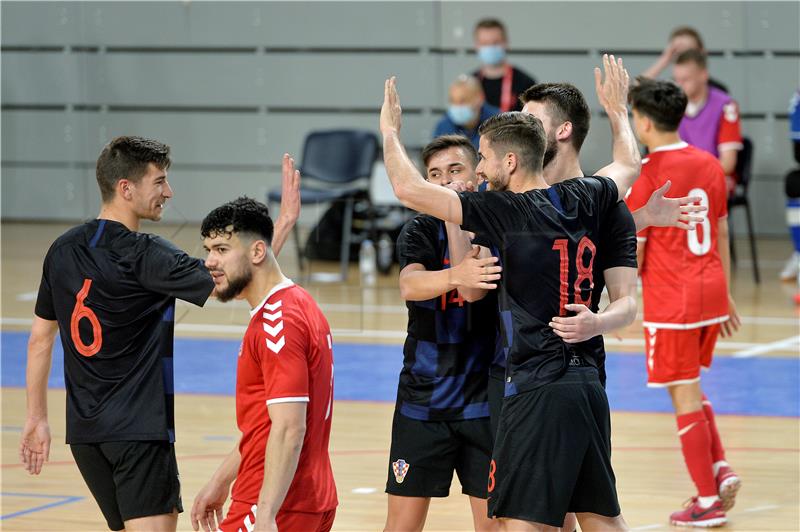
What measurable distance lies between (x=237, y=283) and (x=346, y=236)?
7700 mm

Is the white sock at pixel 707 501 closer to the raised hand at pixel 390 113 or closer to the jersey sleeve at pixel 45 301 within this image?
the raised hand at pixel 390 113

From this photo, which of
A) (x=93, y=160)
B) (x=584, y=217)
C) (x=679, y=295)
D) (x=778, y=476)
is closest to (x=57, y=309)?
(x=584, y=217)

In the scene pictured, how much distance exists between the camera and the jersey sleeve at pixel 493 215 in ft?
12.1

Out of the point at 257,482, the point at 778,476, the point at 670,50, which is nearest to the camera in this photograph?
the point at 257,482

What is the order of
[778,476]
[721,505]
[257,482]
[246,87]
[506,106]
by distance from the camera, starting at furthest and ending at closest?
[246,87], [506,106], [778,476], [721,505], [257,482]

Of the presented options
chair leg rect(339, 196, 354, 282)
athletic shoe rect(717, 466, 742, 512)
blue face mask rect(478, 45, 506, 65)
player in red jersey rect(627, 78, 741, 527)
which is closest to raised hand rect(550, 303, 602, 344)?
player in red jersey rect(627, 78, 741, 527)

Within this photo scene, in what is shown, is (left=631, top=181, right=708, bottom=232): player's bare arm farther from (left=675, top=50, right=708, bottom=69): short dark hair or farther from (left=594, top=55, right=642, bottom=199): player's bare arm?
(left=675, top=50, right=708, bottom=69): short dark hair

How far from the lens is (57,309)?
4328mm

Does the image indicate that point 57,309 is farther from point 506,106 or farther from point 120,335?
point 506,106

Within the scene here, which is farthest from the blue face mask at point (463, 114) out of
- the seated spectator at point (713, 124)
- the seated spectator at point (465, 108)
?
the seated spectator at point (713, 124)

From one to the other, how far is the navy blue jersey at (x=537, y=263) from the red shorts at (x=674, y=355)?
2.22 metres

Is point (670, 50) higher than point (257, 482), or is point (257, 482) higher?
point (670, 50)

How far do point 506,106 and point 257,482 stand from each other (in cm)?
799

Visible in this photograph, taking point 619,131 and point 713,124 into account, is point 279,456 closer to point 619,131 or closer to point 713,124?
point 619,131
